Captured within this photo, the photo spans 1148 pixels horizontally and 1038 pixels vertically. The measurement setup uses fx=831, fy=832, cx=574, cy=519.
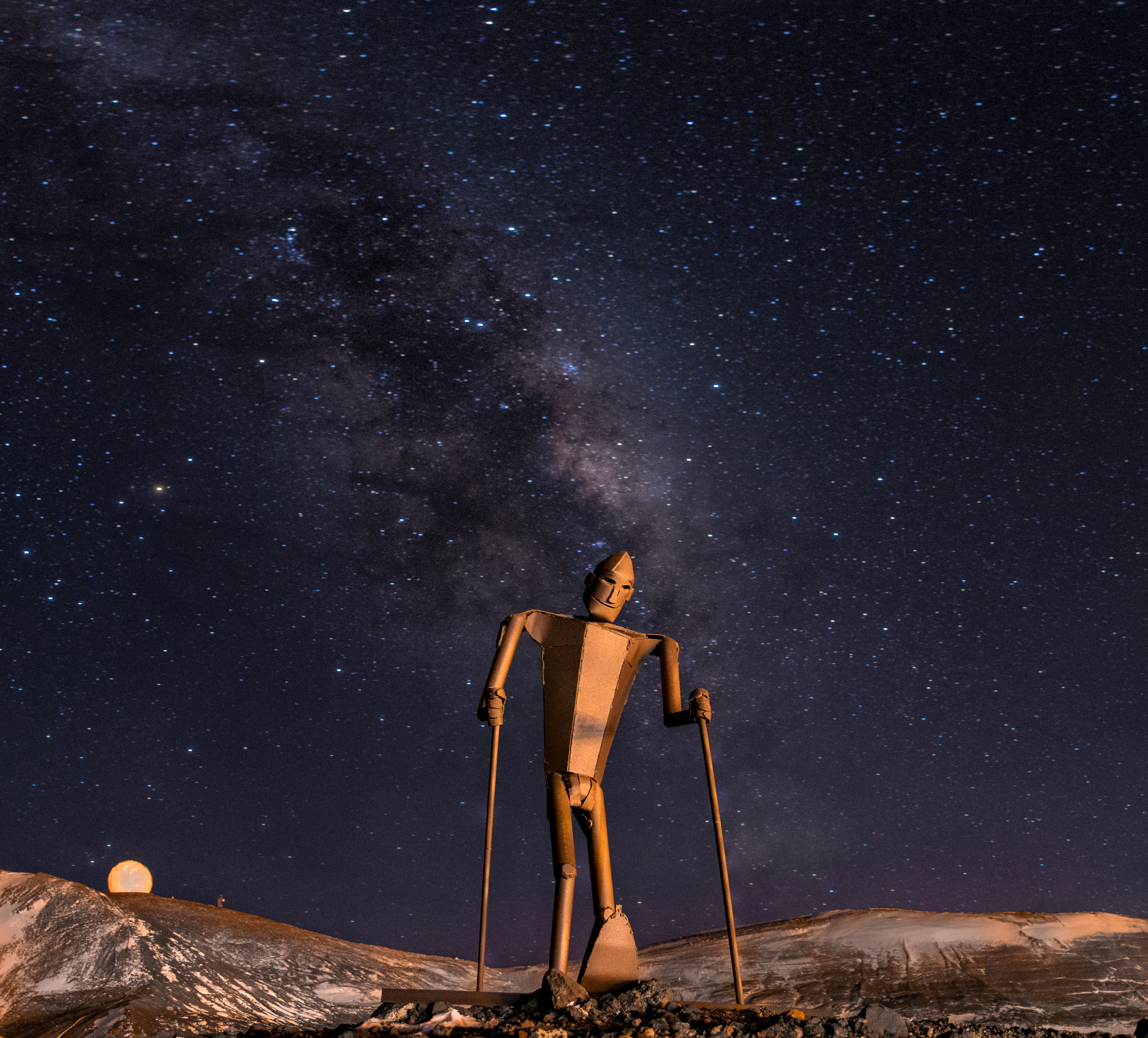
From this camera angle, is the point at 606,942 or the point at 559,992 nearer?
the point at 559,992

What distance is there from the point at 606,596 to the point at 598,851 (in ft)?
7.22

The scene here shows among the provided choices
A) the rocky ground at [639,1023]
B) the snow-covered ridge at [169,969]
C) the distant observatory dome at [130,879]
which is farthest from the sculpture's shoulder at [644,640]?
the distant observatory dome at [130,879]

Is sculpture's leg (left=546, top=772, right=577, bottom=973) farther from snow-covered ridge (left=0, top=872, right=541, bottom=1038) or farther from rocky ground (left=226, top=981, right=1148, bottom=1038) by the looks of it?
snow-covered ridge (left=0, top=872, right=541, bottom=1038)

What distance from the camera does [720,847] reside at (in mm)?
6430

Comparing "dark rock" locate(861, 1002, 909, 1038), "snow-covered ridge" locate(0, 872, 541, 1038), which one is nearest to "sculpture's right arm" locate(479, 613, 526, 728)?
"dark rock" locate(861, 1002, 909, 1038)

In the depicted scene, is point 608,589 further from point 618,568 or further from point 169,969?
point 169,969

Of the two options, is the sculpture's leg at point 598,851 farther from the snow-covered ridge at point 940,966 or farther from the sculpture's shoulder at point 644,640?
the snow-covered ridge at point 940,966

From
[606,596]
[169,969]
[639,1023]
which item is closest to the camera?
[639,1023]

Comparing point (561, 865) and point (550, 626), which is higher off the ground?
point (550, 626)

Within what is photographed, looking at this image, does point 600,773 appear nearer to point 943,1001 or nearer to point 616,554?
point 616,554

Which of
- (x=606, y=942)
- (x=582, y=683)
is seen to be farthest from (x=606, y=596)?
(x=606, y=942)

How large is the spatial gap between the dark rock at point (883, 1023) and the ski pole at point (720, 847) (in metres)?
0.96

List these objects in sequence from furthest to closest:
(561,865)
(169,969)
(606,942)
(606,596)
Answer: (169,969)
(606,596)
(561,865)
(606,942)

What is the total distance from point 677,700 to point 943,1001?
822cm
